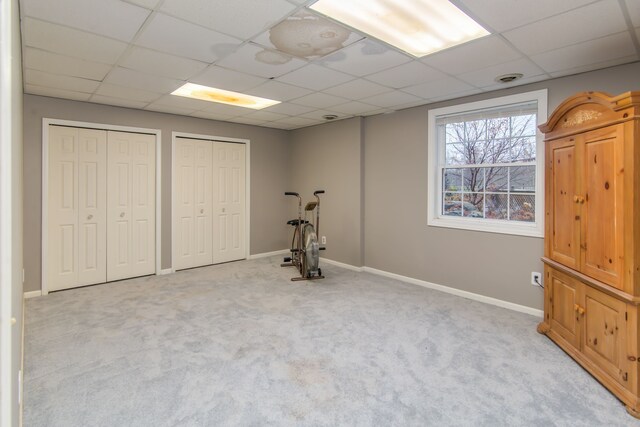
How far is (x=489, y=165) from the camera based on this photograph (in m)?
3.99

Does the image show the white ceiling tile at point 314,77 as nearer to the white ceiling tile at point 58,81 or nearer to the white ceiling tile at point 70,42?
the white ceiling tile at point 70,42

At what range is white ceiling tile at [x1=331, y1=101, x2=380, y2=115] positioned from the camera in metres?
4.51

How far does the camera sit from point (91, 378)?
240 centimetres

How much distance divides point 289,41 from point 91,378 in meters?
2.79

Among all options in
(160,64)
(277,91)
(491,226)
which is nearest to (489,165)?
(491,226)

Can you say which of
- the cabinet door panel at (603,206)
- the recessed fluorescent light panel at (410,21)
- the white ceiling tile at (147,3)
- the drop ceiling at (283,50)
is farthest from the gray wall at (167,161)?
the cabinet door panel at (603,206)

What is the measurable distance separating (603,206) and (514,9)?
1.44 meters

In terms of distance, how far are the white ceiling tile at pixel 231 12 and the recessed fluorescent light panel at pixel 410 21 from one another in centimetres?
26

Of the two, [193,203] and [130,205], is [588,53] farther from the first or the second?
[130,205]

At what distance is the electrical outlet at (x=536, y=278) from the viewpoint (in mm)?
3572

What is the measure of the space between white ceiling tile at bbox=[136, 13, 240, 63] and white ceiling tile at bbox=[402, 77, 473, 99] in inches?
80.0

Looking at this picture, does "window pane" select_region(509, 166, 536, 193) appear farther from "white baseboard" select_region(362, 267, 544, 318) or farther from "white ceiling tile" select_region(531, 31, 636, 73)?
"white baseboard" select_region(362, 267, 544, 318)

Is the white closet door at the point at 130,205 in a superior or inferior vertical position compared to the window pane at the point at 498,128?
inferior

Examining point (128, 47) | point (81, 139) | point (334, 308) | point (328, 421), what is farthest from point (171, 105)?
point (328, 421)
